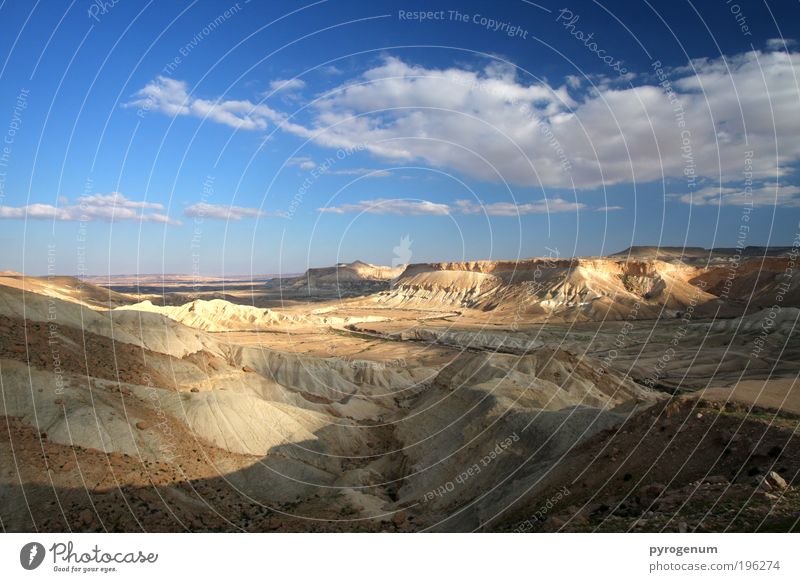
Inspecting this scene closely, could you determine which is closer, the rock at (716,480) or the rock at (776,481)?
the rock at (776,481)

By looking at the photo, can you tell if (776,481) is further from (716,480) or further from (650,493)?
(650,493)

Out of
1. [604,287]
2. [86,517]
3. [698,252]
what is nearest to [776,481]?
[86,517]

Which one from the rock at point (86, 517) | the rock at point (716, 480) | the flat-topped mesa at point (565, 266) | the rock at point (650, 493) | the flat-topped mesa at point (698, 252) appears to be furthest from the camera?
the flat-topped mesa at point (698, 252)

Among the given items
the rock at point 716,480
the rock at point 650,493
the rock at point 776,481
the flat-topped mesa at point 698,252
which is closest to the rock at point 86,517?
the rock at point 650,493

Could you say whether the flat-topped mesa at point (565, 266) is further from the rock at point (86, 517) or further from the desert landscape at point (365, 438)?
the rock at point (86, 517)

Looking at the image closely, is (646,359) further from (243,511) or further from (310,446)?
(243,511)

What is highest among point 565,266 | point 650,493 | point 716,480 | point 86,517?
point 565,266

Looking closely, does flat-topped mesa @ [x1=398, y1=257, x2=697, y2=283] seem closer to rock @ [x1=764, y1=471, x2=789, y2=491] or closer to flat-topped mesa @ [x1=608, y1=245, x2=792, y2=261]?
flat-topped mesa @ [x1=608, y1=245, x2=792, y2=261]

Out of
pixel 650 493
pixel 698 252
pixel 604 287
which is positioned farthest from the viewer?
pixel 698 252

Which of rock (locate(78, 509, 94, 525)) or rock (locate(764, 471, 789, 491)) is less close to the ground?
rock (locate(764, 471, 789, 491))

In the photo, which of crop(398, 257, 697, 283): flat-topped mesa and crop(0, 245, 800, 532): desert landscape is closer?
crop(0, 245, 800, 532): desert landscape

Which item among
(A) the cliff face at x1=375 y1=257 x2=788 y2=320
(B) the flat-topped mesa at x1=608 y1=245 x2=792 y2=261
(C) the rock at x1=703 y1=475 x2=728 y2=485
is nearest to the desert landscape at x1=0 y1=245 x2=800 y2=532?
(C) the rock at x1=703 y1=475 x2=728 y2=485

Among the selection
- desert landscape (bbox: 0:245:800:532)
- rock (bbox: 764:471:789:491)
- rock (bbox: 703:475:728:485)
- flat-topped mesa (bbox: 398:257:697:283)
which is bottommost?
desert landscape (bbox: 0:245:800:532)
